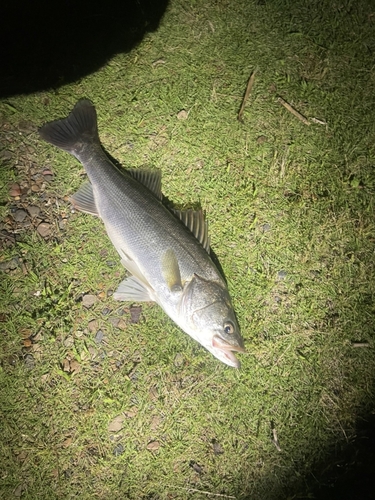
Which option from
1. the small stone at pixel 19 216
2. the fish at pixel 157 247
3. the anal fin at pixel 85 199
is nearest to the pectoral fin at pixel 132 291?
the fish at pixel 157 247

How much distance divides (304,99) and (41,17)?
9.94ft

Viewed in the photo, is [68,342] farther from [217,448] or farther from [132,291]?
[217,448]

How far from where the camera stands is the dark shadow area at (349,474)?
302cm

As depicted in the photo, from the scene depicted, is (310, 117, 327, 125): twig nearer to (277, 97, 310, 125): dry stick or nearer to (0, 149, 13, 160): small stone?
(277, 97, 310, 125): dry stick

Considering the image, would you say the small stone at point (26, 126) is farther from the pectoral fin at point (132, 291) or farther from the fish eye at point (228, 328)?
the fish eye at point (228, 328)

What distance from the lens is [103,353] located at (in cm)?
329

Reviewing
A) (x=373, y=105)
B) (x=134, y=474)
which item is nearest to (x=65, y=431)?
(x=134, y=474)

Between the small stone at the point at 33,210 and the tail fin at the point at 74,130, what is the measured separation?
2.21ft

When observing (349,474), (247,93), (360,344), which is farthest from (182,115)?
(349,474)

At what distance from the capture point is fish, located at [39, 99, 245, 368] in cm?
271

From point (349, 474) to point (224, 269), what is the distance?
214 centimetres

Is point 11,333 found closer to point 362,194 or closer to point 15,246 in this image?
point 15,246

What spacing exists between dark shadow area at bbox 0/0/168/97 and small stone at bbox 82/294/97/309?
2.39m

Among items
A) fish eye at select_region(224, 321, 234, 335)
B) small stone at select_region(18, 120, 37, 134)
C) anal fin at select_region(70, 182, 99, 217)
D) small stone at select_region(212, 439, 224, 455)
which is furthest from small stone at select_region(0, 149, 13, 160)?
small stone at select_region(212, 439, 224, 455)
